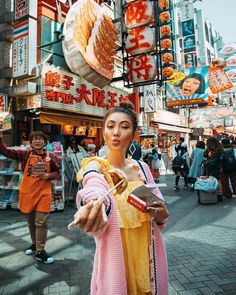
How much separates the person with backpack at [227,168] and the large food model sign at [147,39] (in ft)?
15.8

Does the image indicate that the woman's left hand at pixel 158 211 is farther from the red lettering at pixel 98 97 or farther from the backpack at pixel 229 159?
the red lettering at pixel 98 97

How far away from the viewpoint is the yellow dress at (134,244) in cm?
129

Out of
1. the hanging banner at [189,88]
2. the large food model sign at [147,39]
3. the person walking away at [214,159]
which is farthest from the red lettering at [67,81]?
the hanging banner at [189,88]

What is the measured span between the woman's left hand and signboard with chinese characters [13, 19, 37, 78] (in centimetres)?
789

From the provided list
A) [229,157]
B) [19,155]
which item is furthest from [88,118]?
[19,155]

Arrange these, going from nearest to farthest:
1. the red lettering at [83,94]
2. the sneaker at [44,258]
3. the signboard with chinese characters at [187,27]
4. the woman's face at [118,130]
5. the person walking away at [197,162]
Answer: the woman's face at [118,130], the sneaker at [44,258], the person walking away at [197,162], the red lettering at [83,94], the signboard with chinese characters at [187,27]

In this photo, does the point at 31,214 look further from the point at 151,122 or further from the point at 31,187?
the point at 151,122

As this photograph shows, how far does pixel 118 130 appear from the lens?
1469mm

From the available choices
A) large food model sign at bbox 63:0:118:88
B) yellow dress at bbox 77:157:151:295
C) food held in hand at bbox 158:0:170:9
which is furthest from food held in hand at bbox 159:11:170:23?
yellow dress at bbox 77:157:151:295

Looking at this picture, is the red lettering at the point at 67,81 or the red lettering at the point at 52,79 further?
the red lettering at the point at 67,81

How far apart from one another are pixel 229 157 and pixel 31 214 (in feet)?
19.9

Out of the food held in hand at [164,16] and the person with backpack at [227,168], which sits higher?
the food held in hand at [164,16]

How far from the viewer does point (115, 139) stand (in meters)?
1.47

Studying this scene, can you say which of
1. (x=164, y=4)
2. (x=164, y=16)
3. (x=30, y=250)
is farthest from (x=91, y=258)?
(x=164, y=4)
